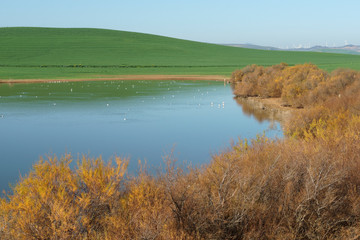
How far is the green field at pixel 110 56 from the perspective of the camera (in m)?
86.2

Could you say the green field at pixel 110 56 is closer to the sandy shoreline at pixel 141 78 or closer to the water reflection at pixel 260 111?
the sandy shoreline at pixel 141 78

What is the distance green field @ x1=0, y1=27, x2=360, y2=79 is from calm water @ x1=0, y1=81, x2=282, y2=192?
115 feet

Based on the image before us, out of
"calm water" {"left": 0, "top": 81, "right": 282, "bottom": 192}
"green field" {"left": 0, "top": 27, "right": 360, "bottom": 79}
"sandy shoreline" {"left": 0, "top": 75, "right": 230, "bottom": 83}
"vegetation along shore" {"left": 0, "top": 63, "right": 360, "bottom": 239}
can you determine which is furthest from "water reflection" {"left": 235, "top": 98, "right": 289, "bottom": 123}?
"green field" {"left": 0, "top": 27, "right": 360, "bottom": 79}

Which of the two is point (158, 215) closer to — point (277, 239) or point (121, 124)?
point (277, 239)

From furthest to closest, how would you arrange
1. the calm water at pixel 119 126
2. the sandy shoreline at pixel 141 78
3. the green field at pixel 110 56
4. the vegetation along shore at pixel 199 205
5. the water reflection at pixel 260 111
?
the green field at pixel 110 56, the sandy shoreline at pixel 141 78, the water reflection at pixel 260 111, the calm water at pixel 119 126, the vegetation along shore at pixel 199 205

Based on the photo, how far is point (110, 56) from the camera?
10888cm

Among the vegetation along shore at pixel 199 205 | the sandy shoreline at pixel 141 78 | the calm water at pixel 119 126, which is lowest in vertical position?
the sandy shoreline at pixel 141 78

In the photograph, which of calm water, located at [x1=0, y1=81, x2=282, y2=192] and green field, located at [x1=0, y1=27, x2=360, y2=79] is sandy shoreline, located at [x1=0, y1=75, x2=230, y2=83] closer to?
green field, located at [x1=0, y1=27, x2=360, y2=79]

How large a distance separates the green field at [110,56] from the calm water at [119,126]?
115ft

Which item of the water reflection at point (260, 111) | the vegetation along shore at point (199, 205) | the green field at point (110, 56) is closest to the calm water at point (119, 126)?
the water reflection at point (260, 111)

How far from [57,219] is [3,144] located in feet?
55.2

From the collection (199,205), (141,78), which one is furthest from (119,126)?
(141,78)

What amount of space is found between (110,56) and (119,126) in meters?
82.2

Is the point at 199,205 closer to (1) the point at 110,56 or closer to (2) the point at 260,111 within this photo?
(2) the point at 260,111
